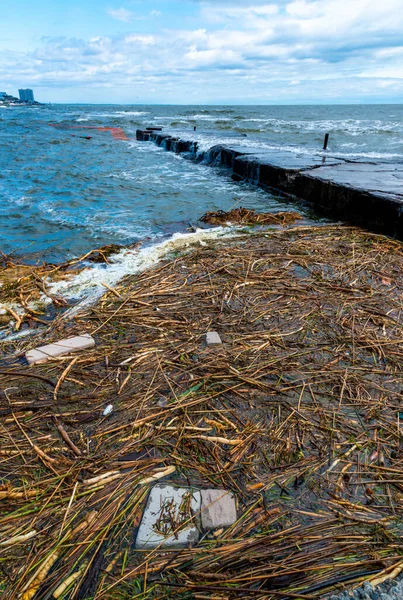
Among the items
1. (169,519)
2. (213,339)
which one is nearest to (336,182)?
(213,339)

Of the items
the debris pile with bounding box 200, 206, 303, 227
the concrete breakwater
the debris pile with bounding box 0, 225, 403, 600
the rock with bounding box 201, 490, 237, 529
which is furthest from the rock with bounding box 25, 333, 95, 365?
the concrete breakwater

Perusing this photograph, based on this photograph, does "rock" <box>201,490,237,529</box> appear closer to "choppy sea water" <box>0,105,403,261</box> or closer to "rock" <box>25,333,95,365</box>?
"rock" <box>25,333,95,365</box>

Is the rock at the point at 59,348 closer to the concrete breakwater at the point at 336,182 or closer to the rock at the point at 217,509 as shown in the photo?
the rock at the point at 217,509

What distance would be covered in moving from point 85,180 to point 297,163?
219 inches

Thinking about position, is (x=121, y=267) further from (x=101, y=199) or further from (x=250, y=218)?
(x=101, y=199)

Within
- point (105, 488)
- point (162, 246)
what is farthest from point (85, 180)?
point (105, 488)

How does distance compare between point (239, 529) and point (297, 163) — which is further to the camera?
point (297, 163)

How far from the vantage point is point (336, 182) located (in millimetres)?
6426

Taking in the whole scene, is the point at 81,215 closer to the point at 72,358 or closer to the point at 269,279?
the point at 269,279

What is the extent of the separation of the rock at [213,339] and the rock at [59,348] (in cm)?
82

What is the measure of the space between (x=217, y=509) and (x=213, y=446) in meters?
0.36

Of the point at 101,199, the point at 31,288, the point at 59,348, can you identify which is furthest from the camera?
the point at 101,199

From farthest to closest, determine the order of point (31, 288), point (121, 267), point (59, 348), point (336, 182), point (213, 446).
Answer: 1. point (336, 182)
2. point (121, 267)
3. point (31, 288)
4. point (59, 348)
5. point (213, 446)

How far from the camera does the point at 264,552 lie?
146 cm
